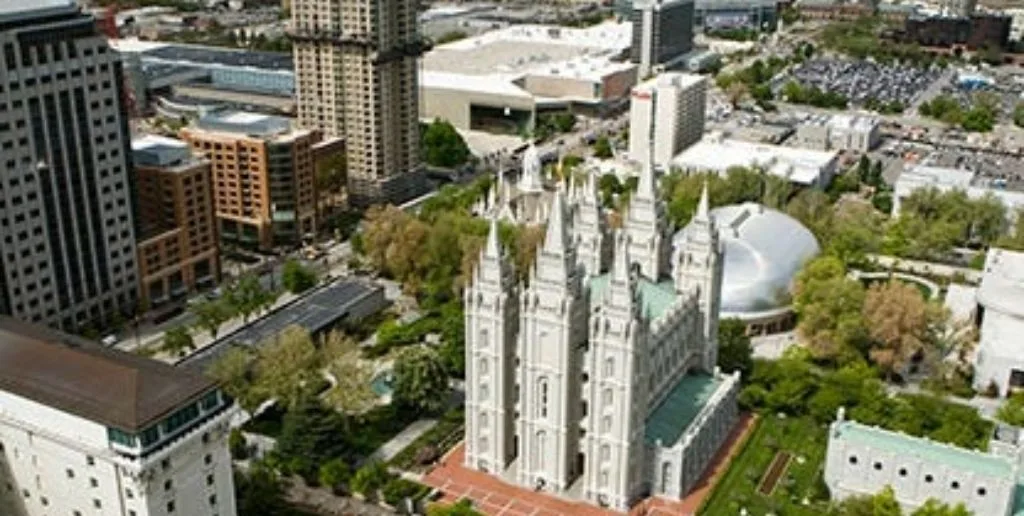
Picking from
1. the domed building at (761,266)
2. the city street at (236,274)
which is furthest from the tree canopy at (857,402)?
the city street at (236,274)

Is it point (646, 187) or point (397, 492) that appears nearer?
point (397, 492)

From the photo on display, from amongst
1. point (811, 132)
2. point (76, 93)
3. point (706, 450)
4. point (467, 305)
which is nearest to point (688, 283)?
point (706, 450)

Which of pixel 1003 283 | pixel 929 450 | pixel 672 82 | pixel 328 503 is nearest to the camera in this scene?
pixel 929 450

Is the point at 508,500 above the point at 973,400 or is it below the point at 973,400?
below

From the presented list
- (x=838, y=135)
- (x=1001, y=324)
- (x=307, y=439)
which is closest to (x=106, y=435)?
(x=307, y=439)

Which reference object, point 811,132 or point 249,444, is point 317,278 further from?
point 811,132

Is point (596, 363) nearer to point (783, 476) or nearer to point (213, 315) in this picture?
point (783, 476)

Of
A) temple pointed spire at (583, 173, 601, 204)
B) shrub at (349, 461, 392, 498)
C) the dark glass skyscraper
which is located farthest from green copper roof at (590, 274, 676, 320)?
the dark glass skyscraper

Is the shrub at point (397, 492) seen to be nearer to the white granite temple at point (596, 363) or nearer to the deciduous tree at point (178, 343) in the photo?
the white granite temple at point (596, 363)
